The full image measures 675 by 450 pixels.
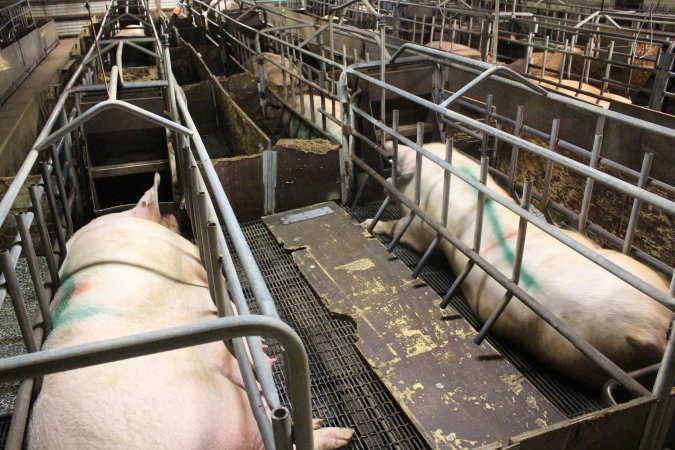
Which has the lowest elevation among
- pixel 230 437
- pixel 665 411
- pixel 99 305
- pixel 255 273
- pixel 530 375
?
pixel 530 375

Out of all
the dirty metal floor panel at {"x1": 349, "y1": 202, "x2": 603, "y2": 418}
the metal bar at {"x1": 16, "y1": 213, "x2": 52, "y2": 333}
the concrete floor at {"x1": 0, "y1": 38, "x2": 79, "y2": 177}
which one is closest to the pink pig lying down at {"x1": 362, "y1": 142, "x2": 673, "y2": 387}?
the dirty metal floor panel at {"x1": 349, "y1": 202, "x2": 603, "y2": 418}

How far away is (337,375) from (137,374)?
148cm

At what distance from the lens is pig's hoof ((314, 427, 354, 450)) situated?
269 cm

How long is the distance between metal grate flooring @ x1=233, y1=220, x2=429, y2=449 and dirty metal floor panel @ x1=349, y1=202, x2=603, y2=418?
2.57 feet

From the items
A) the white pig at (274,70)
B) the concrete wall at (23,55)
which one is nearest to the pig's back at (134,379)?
the white pig at (274,70)

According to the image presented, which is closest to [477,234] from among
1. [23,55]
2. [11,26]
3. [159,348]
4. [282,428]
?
[282,428]

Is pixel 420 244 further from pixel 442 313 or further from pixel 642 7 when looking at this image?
pixel 642 7

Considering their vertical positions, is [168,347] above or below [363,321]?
above

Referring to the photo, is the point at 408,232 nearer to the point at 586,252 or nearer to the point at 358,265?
the point at 358,265

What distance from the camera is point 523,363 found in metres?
3.33

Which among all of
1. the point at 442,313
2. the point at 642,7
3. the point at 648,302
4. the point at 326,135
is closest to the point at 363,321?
the point at 442,313

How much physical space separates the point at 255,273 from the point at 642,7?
11.5m

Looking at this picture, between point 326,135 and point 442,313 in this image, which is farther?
point 326,135

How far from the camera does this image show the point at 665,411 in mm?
2299
